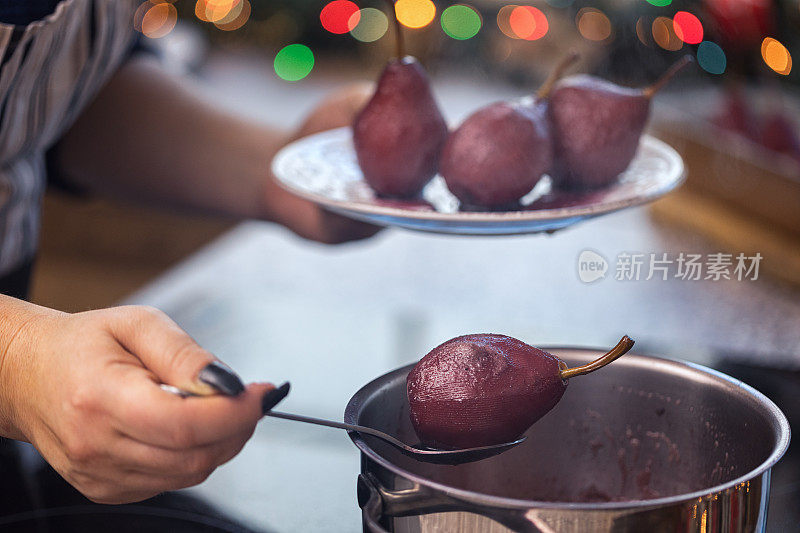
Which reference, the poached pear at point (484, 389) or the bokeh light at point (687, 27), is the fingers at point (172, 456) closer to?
the poached pear at point (484, 389)

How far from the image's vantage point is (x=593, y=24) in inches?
65.2

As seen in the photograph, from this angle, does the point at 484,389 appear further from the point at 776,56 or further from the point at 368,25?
the point at 368,25

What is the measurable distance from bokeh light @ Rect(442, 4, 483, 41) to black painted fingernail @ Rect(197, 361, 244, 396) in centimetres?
219

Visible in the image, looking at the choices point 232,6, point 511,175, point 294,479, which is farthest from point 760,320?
point 232,6

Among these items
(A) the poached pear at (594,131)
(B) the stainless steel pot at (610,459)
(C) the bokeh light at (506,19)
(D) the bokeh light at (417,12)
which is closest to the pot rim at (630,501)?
(B) the stainless steel pot at (610,459)

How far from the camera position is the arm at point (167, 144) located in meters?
0.84

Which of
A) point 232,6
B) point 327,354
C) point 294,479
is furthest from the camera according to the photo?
point 232,6

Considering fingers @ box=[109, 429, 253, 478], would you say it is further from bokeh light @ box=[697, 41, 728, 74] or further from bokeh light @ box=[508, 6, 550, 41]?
bokeh light @ box=[508, 6, 550, 41]

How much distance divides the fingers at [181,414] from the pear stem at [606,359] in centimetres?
12

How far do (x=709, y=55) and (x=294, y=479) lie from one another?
3.01 ft

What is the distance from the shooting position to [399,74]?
0.59 metres

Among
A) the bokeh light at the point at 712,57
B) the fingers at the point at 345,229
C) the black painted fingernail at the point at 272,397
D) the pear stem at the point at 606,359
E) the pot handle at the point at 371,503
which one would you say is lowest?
the fingers at the point at 345,229

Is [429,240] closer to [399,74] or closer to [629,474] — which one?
[399,74]

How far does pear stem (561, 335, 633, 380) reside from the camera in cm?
34
